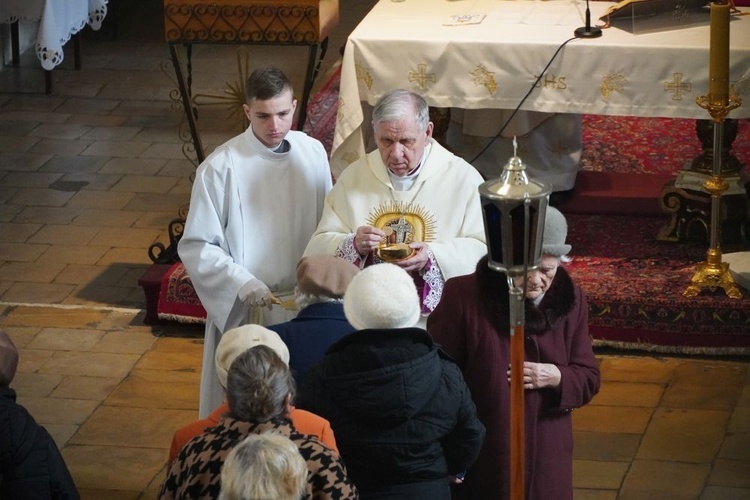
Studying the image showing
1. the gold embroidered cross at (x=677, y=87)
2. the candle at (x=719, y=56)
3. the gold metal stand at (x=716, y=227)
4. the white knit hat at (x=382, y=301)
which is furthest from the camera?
the gold embroidered cross at (x=677, y=87)

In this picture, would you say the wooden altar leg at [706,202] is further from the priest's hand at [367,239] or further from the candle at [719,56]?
the priest's hand at [367,239]

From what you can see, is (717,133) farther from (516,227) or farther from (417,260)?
(516,227)

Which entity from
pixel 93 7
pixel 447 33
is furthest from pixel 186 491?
pixel 93 7

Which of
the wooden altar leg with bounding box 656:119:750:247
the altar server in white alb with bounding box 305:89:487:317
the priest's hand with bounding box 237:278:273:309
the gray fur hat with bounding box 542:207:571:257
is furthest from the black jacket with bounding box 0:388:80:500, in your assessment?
the wooden altar leg with bounding box 656:119:750:247

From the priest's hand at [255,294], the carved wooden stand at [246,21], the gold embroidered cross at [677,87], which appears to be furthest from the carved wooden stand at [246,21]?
the priest's hand at [255,294]

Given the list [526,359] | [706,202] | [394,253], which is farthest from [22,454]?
[706,202]

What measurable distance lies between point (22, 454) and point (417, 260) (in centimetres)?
132

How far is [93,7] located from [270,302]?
6.12m

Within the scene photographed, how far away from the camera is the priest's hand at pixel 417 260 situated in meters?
4.36

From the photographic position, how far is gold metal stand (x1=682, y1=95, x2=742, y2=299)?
18.2 ft

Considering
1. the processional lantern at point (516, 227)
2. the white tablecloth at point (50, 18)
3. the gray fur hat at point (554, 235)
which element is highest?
the processional lantern at point (516, 227)

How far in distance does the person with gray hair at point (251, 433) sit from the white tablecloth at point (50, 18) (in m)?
6.47

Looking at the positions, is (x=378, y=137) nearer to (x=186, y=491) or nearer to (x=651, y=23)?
(x=186, y=491)

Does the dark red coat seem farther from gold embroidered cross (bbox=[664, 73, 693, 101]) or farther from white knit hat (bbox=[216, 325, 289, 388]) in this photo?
gold embroidered cross (bbox=[664, 73, 693, 101])
